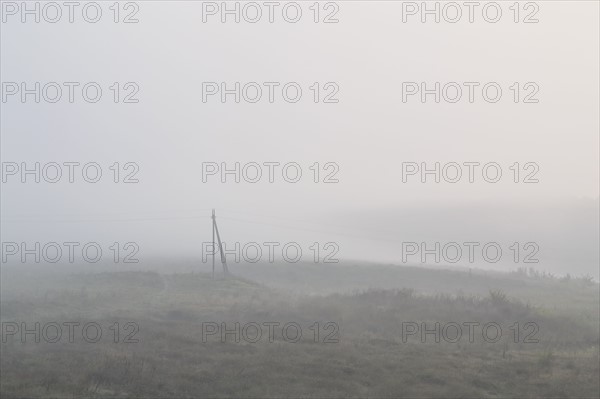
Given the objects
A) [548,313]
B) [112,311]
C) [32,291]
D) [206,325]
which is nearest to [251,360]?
[206,325]

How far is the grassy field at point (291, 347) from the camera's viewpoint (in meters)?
13.2

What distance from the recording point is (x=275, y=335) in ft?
67.5

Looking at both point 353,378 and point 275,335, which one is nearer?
point 353,378

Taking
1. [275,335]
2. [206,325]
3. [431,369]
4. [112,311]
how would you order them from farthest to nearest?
1. [112,311]
2. [206,325]
3. [275,335]
4. [431,369]

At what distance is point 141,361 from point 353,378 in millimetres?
4933

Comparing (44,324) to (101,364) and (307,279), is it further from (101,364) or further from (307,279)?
(307,279)

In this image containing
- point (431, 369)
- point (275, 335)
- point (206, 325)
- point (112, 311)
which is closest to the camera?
point (431, 369)

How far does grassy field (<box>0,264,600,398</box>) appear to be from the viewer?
13227 mm

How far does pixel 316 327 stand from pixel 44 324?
9.12 m

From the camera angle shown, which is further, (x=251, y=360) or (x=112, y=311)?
(x=112, y=311)

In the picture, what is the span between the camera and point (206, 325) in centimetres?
2228

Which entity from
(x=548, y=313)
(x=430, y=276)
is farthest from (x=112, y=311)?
(x=430, y=276)

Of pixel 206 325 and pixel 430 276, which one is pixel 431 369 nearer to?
pixel 206 325

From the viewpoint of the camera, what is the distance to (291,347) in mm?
17766
